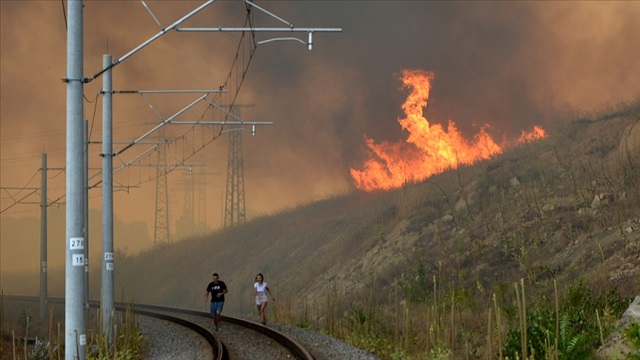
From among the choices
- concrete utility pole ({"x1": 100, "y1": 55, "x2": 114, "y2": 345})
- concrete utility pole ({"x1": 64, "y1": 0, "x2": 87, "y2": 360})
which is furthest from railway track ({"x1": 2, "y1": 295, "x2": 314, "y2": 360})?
concrete utility pole ({"x1": 64, "y1": 0, "x2": 87, "y2": 360})

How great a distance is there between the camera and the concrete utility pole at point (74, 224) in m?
13.6

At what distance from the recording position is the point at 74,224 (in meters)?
13.8

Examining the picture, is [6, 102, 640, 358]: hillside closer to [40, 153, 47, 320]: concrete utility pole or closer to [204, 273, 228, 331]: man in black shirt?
[204, 273, 228, 331]: man in black shirt

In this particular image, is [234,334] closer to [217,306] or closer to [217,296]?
[217,306]

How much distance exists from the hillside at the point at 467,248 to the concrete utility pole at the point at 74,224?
701 centimetres

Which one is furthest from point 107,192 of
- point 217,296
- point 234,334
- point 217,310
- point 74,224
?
point 74,224

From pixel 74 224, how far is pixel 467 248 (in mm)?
21596

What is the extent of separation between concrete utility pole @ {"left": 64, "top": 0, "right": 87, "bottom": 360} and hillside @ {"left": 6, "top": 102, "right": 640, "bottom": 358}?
23.0 ft

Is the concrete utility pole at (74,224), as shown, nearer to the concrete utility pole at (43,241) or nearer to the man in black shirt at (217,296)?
the man in black shirt at (217,296)

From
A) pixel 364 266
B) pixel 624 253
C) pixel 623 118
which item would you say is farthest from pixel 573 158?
pixel 624 253

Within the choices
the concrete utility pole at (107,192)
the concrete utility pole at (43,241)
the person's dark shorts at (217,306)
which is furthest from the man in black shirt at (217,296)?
the concrete utility pole at (43,241)

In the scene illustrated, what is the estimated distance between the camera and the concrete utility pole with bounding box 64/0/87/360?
1364 cm

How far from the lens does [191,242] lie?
79.8 m

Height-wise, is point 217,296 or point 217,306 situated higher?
point 217,296
